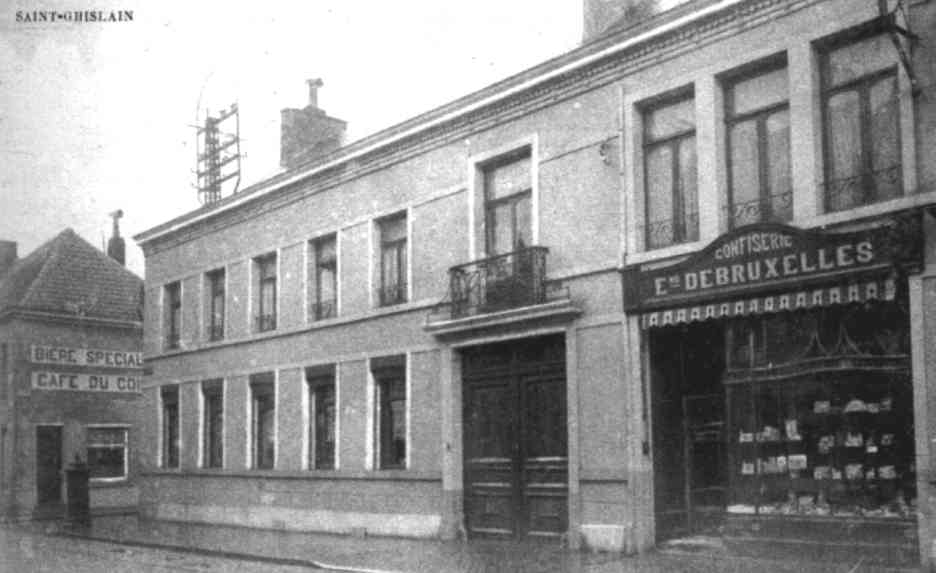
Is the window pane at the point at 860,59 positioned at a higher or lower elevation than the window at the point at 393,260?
higher

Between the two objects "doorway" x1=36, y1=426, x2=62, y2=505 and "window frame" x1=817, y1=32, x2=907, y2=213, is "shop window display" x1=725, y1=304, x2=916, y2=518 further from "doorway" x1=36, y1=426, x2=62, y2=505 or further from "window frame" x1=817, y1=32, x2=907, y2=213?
"doorway" x1=36, y1=426, x2=62, y2=505

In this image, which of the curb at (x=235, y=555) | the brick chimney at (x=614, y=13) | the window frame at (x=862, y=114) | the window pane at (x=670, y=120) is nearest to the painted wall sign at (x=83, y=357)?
the curb at (x=235, y=555)

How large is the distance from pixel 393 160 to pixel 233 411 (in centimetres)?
746

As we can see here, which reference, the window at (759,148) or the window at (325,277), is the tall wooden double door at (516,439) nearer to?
the window at (759,148)

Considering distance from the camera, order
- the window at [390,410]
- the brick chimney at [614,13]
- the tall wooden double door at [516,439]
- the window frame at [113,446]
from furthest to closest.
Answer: the window frame at [113,446] < the window at [390,410] < the tall wooden double door at [516,439] < the brick chimney at [614,13]

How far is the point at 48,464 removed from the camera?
1183 inches

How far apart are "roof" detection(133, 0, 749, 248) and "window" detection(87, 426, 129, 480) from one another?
11.1 meters

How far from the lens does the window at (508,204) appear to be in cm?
1603

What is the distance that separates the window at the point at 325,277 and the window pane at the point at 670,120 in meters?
7.95

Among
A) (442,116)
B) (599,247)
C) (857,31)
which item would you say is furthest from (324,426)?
(857,31)

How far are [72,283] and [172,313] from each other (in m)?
7.17

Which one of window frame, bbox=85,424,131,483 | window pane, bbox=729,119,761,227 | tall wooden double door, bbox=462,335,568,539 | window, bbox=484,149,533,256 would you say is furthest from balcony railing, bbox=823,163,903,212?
window frame, bbox=85,424,131,483

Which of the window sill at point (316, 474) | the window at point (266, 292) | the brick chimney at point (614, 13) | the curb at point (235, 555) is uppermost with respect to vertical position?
the brick chimney at point (614, 13)

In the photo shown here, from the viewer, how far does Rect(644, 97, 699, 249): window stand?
1362 cm
